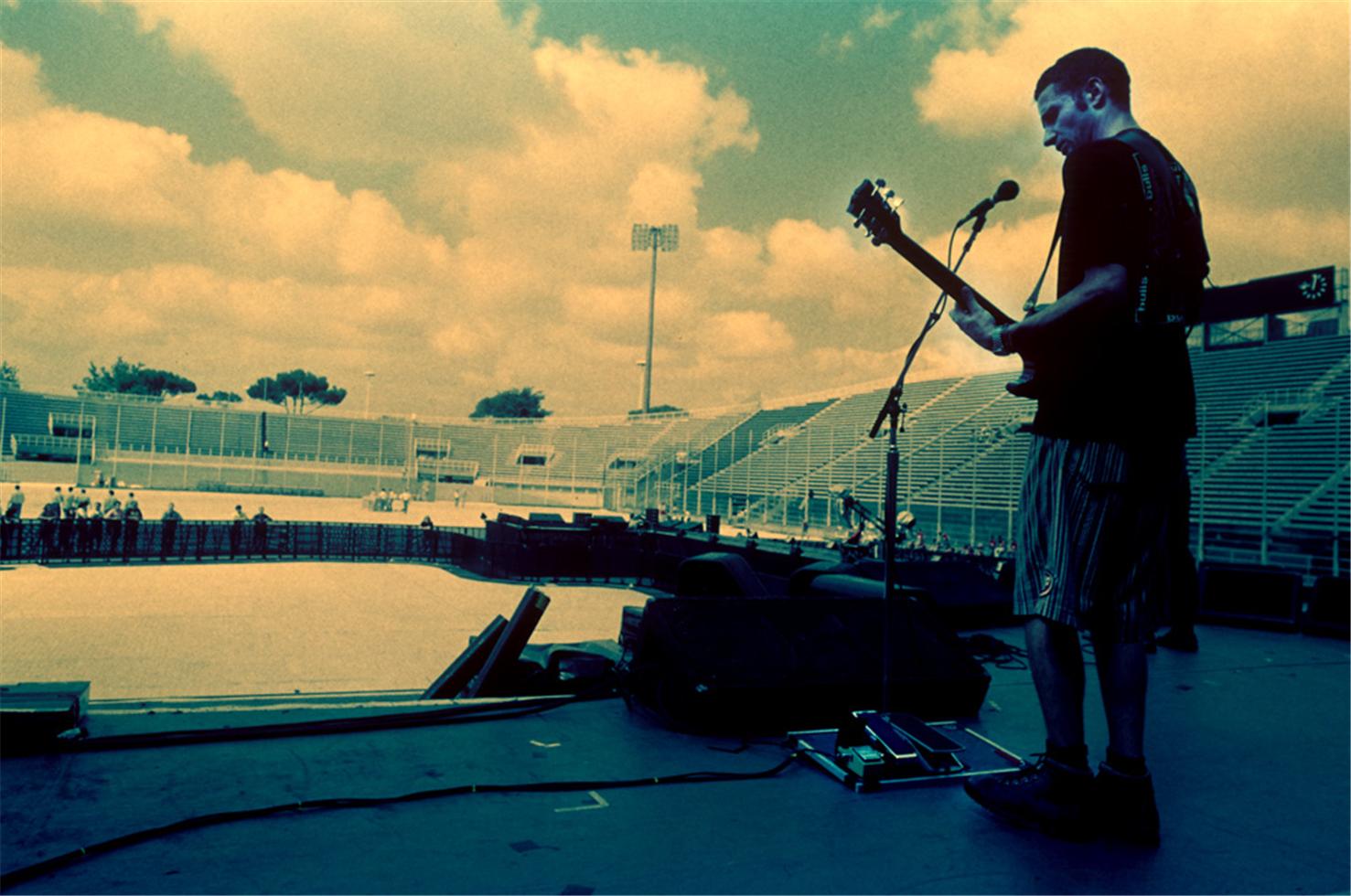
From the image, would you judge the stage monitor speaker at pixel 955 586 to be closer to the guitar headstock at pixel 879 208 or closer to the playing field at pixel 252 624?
the guitar headstock at pixel 879 208

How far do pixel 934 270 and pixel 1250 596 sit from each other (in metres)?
6.76

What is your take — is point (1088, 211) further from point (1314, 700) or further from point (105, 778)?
point (1314, 700)

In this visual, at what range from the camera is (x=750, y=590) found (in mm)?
4223

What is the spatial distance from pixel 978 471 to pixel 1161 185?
1018 inches

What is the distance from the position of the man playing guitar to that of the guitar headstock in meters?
0.53

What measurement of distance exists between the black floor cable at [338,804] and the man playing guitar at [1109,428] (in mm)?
781

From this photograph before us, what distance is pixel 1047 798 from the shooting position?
215 cm

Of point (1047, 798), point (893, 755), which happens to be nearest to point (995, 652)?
point (893, 755)

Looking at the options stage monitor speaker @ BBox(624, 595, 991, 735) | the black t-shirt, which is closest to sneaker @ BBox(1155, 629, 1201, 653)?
stage monitor speaker @ BBox(624, 595, 991, 735)

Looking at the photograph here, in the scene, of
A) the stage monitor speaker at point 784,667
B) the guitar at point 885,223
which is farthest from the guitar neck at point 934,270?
the stage monitor speaker at point 784,667

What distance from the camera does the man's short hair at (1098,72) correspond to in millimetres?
2168

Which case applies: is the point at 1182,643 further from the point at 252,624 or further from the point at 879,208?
the point at 252,624

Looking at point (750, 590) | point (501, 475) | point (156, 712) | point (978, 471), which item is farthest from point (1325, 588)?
point (501, 475)

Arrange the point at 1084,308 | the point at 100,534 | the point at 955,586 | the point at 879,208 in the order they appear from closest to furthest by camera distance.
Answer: the point at 1084,308, the point at 879,208, the point at 955,586, the point at 100,534
